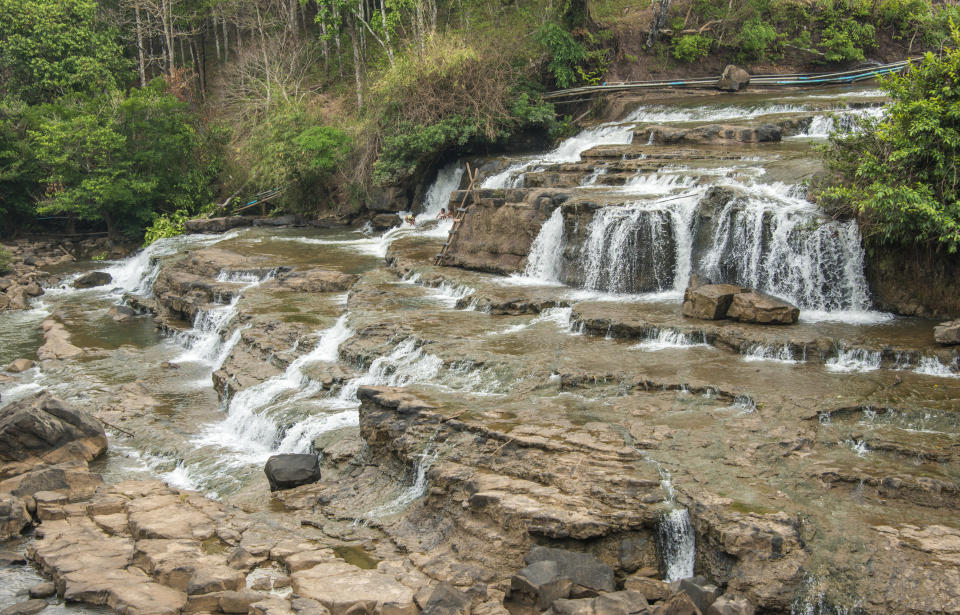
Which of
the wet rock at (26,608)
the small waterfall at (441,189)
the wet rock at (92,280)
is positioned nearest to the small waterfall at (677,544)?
the wet rock at (26,608)

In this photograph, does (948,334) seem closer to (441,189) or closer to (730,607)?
(730,607)

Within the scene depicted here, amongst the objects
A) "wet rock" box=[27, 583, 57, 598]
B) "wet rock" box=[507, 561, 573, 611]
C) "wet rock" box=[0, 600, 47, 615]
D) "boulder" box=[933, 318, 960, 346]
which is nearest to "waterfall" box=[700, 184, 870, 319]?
"boulder" box=[933, 318, 960, 346]

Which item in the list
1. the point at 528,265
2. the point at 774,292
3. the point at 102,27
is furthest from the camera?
the point at 102,27

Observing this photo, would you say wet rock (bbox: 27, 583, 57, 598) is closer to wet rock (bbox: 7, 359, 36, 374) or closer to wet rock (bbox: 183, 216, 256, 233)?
wet rock (bbox: 7, 359, 36, 374)

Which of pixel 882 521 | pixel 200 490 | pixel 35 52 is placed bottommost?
pixel 200 490

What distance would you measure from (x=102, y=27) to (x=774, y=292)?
119ft

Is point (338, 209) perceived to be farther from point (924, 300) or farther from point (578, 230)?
point (924, 300)

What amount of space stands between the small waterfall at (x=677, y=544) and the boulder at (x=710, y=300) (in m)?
5.86

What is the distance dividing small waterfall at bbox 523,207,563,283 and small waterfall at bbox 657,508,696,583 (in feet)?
30.4

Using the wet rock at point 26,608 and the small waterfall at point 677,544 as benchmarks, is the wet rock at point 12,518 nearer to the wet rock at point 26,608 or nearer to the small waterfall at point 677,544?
the wet rock at point 26,608

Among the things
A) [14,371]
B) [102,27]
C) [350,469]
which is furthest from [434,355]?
[102,27]

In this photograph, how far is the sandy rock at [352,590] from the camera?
6457 mm

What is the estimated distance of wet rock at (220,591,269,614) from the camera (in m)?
6.51

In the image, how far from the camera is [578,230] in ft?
51.0
